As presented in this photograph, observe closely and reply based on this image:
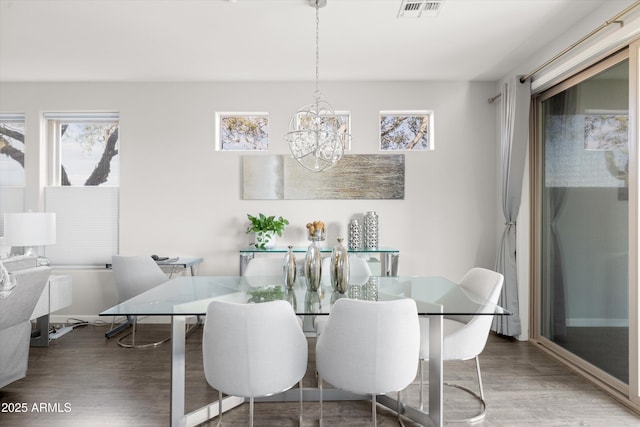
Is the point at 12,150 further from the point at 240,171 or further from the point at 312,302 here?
the point at 312,302

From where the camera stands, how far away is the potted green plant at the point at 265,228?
4047mm

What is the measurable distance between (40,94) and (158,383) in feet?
12.0

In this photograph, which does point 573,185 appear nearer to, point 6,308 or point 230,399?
point 230,399

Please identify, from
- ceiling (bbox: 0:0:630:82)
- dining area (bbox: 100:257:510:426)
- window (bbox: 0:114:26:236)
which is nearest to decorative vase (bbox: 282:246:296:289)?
dining area (bbox: 100:257:510:426)

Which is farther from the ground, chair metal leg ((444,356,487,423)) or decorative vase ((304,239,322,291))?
decorative vase ((304,239,322,291))

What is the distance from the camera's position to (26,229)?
3.60 m

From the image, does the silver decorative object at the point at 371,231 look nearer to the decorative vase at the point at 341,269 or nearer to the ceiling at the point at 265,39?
the ceiling at the point at 265,39

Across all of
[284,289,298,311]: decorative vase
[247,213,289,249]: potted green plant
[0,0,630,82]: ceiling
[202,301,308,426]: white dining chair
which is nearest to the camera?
[202,301,308,426]: white dining chair

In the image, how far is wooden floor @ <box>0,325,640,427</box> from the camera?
2.30 metres

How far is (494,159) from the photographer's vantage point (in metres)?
4.29

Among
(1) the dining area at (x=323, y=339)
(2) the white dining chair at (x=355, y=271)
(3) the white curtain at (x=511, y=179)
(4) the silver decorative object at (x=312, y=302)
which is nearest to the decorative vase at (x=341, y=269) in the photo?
(1) the dining area at (x=323, y=339)

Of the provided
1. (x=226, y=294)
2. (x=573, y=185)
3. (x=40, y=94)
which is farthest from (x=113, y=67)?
(x=573, y=185)

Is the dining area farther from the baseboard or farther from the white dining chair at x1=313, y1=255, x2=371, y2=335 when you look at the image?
the baseboard

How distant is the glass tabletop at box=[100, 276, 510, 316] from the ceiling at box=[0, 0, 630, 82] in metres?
2.01
